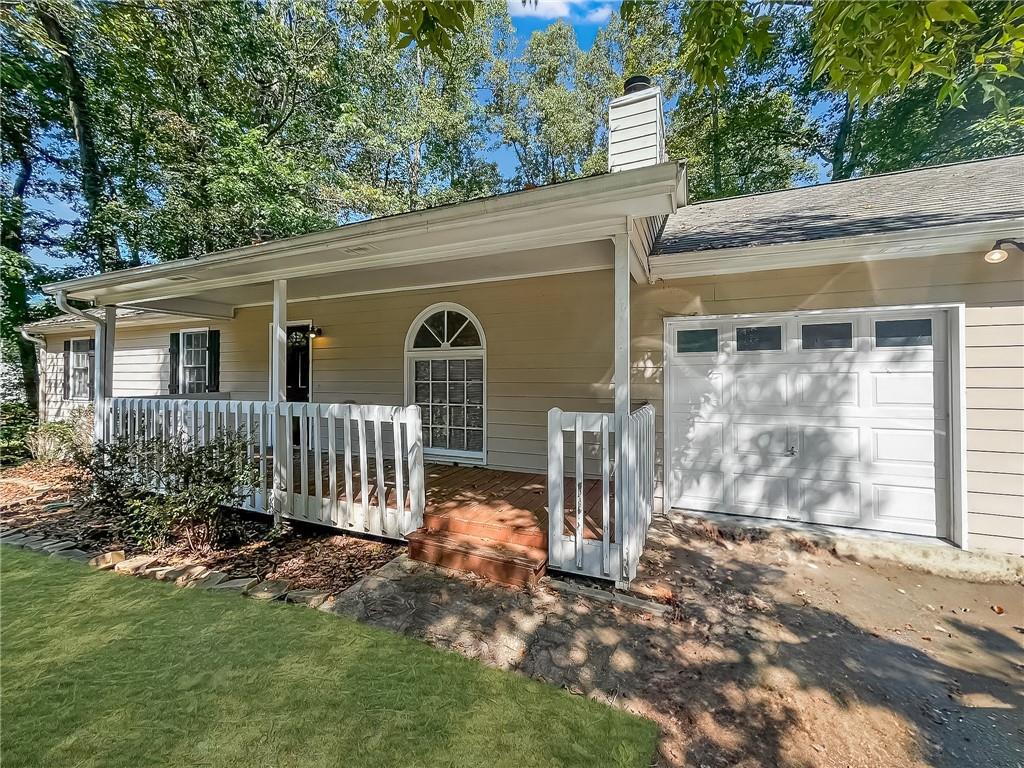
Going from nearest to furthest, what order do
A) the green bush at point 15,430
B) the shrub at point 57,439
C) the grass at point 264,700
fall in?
1. the grass at point 264,700
2. the shrub at point 57,439
3. the green bush at point 15,430

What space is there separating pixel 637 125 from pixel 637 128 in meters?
0.03

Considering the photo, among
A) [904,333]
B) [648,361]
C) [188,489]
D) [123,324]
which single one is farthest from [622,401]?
[123,324]

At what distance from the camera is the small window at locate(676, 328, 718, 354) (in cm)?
423

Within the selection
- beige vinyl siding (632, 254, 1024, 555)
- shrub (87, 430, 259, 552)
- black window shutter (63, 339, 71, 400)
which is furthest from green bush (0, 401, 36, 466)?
beige vinyl siding (632, 254, 1024, 555)

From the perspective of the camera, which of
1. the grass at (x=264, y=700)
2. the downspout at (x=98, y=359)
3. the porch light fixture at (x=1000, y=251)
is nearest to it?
the grass at (x=264, y=700)

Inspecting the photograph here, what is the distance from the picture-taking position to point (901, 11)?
2090 millimetres

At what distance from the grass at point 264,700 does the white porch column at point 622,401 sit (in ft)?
3.51

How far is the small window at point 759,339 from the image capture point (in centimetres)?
400

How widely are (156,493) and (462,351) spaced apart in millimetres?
3536

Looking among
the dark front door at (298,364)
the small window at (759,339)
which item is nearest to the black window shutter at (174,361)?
the dark front door at (298,364)

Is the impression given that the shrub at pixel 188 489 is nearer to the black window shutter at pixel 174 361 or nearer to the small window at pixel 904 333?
the black window shutter at pixel 174 361

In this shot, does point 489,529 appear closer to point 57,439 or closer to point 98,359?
point 98,359

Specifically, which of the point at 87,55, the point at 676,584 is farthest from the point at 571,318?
the point at 87,55

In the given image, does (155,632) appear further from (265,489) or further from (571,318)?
(571,318)
